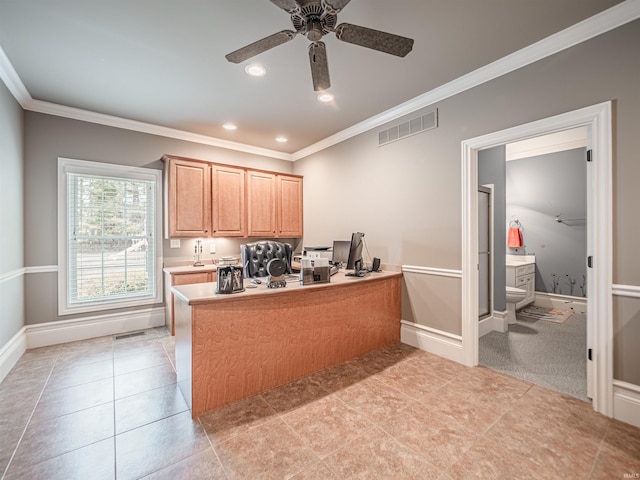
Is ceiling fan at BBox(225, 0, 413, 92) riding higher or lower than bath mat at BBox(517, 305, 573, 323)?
higher

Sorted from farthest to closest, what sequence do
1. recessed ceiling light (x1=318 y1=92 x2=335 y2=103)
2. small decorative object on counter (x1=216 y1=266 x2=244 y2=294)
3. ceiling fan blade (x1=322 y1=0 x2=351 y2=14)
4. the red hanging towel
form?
1. the red hanging towel
2. recessed ceiling light (x1=318 y1=92 x2=335 y2=103)
3. small decorative object on counter (x1=216 y1=266 x2=244 y2=294)
4. ceiling fan blade (x1=322 y1=0 x2=351 y2=14)

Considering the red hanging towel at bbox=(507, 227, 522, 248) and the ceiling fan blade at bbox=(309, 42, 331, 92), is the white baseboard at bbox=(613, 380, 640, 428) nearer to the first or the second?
the ceiling fan blade at bbox=(309, 42, 331, 92)

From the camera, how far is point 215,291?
7.17ft

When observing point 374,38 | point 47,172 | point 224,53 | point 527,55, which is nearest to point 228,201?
point 47,172

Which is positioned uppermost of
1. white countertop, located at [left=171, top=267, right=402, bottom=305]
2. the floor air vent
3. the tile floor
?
white countertop, located at [left=171, top=267, right=402, bottom=305]

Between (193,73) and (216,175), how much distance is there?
166 cm

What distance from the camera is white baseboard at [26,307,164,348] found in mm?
3266

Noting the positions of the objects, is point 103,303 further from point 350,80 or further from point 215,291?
point 350,80

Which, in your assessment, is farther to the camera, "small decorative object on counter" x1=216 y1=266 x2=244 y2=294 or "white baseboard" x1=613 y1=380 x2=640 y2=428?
"small decorative object on counter" x1=216 y1=266 x2=244 y2=294

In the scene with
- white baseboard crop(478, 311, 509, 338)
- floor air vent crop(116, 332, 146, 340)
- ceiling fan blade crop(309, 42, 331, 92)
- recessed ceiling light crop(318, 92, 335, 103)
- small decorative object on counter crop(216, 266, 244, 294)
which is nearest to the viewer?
ceiling fan blade crop(309, 42, 331, 92)

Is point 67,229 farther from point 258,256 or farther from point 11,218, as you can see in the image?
point 258,256

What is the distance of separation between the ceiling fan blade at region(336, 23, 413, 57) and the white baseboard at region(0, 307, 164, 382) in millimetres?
3897

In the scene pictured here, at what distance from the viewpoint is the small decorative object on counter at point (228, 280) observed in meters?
2.16

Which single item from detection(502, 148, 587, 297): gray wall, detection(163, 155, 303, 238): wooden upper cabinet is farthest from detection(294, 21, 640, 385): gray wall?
detection(502, 148, 587, 297): gray wall
